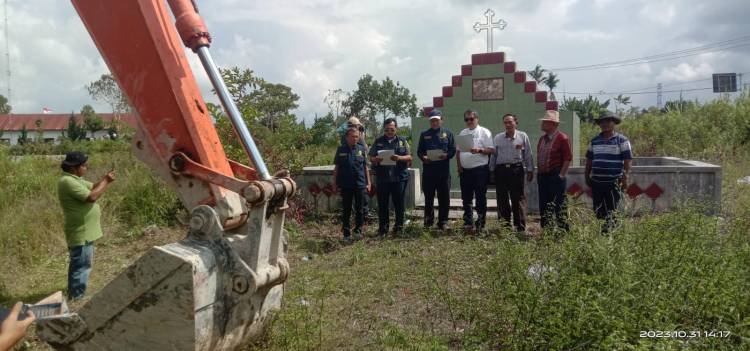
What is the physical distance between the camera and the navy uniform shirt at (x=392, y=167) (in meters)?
7.32

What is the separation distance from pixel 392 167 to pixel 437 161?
0.62m

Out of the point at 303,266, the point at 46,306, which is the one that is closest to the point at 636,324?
the point at 46,306

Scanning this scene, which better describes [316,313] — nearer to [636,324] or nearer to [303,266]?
[303,266]

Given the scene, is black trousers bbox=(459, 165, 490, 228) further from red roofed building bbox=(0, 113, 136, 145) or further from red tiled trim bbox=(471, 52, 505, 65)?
red roofed building bbox=(0, 113, 136, 145)

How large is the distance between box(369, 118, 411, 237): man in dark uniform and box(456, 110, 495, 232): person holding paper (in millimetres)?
777

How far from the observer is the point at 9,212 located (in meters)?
7.91

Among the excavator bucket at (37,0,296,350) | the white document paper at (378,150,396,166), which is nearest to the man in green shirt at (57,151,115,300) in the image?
the excavator bucket at (37,0,296,350)

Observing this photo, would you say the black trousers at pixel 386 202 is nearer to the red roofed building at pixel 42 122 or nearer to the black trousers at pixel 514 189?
the black trousers at pixel 514 189

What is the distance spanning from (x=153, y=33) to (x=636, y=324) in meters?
3.07

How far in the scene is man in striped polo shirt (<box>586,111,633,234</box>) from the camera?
5.95 m

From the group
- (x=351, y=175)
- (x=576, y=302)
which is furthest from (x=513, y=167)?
(x=576, y=302)

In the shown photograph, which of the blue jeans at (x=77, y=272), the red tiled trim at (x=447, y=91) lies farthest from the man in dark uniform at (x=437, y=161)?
the blue jeans at (x=77, y=272)

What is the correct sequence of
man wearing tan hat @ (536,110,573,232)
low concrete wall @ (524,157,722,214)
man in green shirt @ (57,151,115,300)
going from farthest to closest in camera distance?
low concrete wall @ (524,157,722,214), man wearing tan hat @ (536,110,573,232), man in green shirt @ (57,151,115,300)

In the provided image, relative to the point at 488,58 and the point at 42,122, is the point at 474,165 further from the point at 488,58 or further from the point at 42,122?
the point at 42,122
